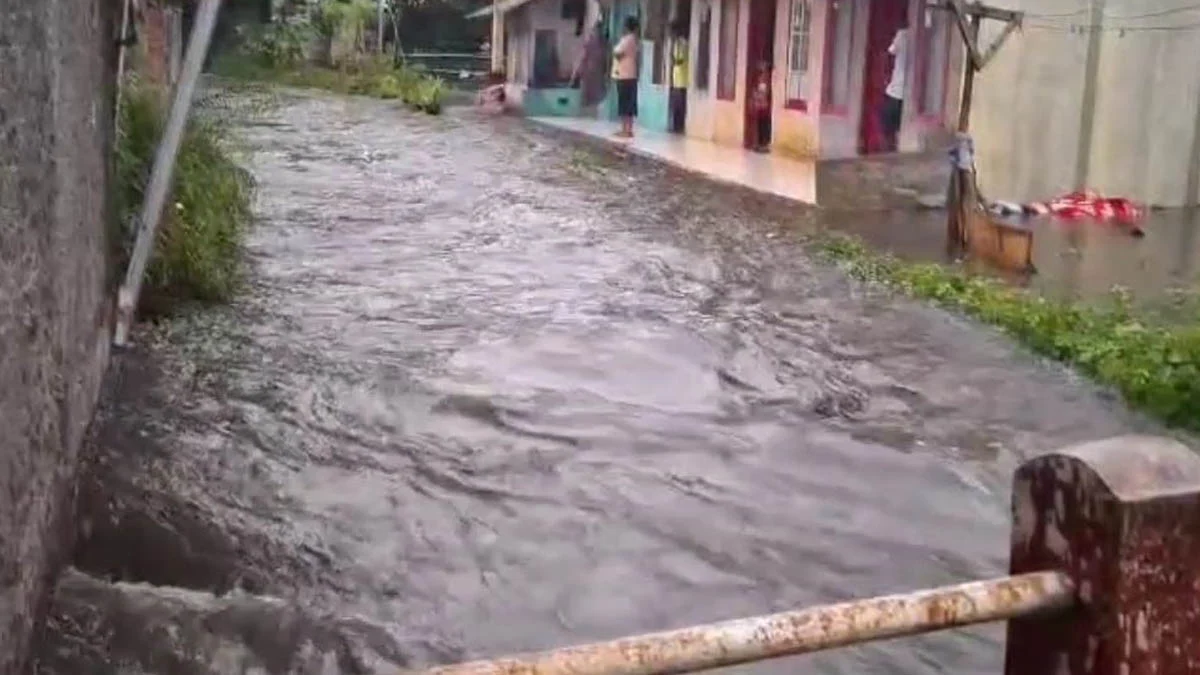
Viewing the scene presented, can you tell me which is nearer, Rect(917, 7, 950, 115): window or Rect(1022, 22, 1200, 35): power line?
Rect(1022, 22, 1200, 35): power line

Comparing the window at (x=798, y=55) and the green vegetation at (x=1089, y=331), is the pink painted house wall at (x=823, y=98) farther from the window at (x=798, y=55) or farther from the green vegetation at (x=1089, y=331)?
the green vegetation at (x=1089, y=331)

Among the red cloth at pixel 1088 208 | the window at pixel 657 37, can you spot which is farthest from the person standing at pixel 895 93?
the window at pixel 657 37

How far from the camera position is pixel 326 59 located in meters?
44.1

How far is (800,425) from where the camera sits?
326 inches

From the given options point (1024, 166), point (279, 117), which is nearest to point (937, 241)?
point (1024, 166)

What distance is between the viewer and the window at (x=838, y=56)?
67.4 ft

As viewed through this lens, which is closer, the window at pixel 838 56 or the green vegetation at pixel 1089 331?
the green vegetation at pixel 1089 331

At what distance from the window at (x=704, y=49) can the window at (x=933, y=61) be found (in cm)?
609

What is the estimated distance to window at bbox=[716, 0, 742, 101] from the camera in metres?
24.2

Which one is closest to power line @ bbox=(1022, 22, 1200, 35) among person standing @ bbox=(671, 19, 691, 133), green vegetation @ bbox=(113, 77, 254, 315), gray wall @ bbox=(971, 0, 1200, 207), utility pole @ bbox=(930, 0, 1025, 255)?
gray wall @ bbox=(971, 0, 1200, 207)

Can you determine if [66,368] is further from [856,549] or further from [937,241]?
[937,241]

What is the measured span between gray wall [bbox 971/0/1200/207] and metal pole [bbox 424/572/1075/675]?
1544 cm

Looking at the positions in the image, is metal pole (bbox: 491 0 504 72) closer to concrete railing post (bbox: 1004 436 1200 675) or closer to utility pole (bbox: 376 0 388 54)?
utility pole (bbox: 376 0 388 54)

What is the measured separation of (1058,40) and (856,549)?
40.0 feet
